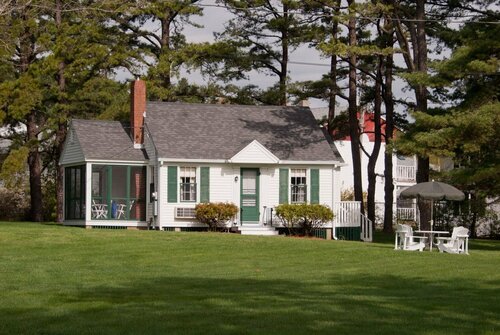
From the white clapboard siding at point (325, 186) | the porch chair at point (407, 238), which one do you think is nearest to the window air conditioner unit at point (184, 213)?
the white clapboard siding at point (325, 186)

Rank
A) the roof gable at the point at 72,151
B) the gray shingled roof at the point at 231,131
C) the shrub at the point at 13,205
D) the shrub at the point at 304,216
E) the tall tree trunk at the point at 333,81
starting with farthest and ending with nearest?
the shrub at the point at 13,205, the tall tree trunk at the point at 333,81, the gray shingled roof at the point at 231,131, the roof gable at the point at 72,151, the shrub at the point at 304,216

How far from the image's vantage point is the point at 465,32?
1265 inches

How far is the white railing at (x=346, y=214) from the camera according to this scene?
124 ft

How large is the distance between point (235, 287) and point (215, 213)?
58.9ft

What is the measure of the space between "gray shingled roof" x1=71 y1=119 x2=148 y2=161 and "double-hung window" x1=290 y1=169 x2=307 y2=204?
18.3 feet

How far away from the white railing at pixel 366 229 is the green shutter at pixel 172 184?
7.19 m

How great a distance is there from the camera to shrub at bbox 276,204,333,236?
36000 millimetres

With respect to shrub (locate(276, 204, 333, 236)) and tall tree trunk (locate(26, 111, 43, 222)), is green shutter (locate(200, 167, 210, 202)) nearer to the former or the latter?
shrub (locate(276, 204, 333, 236))

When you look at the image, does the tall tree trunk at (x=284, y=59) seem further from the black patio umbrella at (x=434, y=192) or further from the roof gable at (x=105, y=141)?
the black patio umbrella at (x=434, y=192)

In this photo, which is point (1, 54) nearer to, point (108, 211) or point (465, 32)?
point (108, 211)

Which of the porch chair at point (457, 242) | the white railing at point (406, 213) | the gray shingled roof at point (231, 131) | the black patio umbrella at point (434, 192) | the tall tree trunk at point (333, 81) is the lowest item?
the porch chair at point (457, 242)

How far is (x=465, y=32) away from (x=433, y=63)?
1.45 meters

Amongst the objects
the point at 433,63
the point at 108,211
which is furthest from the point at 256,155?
the point at 433,63

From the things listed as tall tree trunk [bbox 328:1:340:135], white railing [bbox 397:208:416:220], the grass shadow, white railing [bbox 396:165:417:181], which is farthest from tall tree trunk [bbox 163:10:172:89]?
the grass shadow
